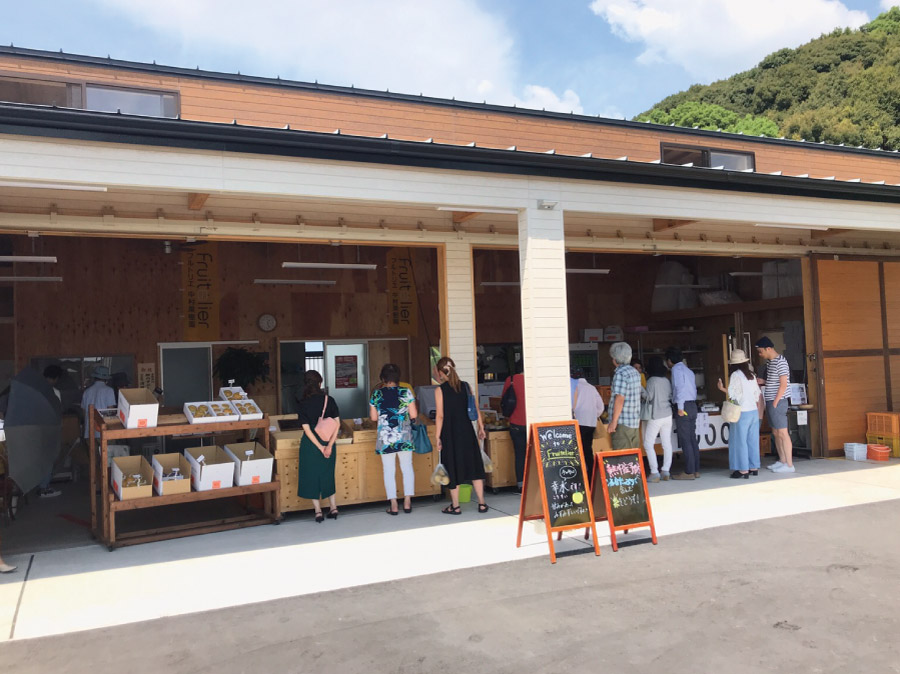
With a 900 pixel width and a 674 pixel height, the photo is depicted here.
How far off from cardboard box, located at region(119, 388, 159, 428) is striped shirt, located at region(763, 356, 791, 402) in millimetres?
7465

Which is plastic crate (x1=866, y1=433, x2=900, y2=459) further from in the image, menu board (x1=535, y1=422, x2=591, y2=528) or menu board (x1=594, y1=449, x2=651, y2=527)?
menu board (x1=535, y1=422, x2=591, y2=528)

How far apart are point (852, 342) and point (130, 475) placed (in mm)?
10028

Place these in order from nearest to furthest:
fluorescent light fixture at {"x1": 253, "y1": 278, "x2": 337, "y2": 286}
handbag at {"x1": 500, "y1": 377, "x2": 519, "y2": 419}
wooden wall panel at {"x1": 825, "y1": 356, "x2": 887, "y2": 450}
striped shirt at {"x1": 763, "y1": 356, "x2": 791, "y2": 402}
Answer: handbag at {"x1": 500, "y1": 377, "x2": 519, "y2": 419}, striped shirt at {"x1": 763, "y1": 356, "x2": 791, "y2": 402}, wooden wall panel at {"x1": 825, "y1": 356, "x2": 887, "y2": 450}, fluorescent light fixture at {"x1": 253, "y1": 278, "x2": 337, "y2": 286}

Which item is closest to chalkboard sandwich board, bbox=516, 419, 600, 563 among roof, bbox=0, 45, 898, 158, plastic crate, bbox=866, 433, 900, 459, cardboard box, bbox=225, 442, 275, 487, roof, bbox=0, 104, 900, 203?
roof, bbox=0, 104, 900, 203

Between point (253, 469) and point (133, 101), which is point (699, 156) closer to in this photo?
point (133, 101)

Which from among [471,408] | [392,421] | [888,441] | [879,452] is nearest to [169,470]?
[392,421]

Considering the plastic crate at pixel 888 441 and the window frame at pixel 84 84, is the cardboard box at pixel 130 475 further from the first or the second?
the plastic crate at pixel 888 441

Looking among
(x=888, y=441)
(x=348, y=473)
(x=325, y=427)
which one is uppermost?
(x=325, y=427)

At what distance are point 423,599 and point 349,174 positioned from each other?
11.5 feet

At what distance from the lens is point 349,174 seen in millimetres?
5984

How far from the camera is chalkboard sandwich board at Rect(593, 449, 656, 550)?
5.80m

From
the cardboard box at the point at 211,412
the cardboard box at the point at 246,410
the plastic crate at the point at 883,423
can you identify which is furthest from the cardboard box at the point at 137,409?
the plastic crate at the point at 883,423

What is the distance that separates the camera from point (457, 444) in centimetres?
712

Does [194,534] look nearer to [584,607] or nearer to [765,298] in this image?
[584,607]
